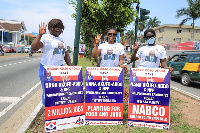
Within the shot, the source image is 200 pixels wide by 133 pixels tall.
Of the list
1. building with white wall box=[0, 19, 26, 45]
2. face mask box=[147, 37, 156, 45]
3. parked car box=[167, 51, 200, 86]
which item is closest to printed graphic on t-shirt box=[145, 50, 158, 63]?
face mask box=[147, 37, 156, 45]

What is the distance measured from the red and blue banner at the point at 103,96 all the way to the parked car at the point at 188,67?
6745mm

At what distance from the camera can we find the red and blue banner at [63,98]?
3.61 m

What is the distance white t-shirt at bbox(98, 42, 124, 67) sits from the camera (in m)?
4.15

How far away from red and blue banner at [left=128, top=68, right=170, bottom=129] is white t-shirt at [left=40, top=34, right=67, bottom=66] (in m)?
1.52

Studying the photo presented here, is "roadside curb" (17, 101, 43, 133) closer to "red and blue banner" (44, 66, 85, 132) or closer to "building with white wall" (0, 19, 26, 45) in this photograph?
"red and blue banner" (44, 66, 85, 132)

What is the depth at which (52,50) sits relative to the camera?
372 centimetres

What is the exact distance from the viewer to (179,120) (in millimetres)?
4449

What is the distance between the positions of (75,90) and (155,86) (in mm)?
1578

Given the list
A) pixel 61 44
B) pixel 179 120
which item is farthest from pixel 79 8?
pixel 179 120

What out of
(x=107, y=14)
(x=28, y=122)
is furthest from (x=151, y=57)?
(x=107, y=14)

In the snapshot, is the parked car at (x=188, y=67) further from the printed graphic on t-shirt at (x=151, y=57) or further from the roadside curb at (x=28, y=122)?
the roadside curb at (x=28, y=122)

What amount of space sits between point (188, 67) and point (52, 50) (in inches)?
326

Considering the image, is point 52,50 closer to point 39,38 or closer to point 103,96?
point 39,38

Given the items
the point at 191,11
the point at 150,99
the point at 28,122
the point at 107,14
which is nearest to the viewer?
the point at 150,99
